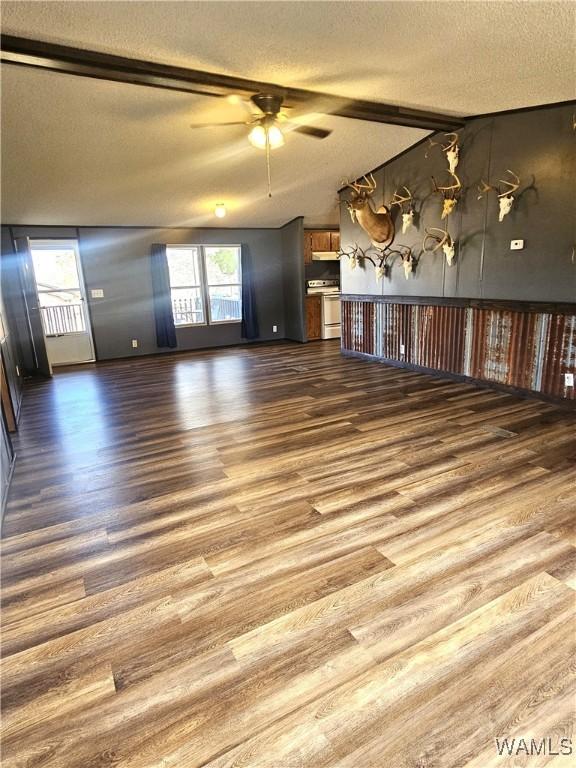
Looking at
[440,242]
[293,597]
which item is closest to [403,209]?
[440,242]

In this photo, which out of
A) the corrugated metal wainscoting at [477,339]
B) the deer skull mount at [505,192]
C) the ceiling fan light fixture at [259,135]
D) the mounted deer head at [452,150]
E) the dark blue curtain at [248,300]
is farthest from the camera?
the dark blue curtain at [248,300]

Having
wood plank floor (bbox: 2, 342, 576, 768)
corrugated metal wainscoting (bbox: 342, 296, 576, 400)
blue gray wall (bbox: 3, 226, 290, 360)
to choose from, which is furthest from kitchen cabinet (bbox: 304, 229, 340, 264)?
wood plank floor (bbox: 2, 342, 576, 768)

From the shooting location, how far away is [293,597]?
1.94m

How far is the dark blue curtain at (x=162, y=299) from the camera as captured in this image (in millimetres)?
8078

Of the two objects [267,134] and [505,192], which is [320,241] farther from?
[267,134]

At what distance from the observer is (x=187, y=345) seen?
28.8 ft

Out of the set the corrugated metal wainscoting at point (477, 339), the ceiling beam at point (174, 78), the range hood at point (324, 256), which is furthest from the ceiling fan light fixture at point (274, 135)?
the range hood at point (324, 256)

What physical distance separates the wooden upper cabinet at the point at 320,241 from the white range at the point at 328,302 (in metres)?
0.68

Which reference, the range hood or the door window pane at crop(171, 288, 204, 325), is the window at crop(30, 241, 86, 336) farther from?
the range hood

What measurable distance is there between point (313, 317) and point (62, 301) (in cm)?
485

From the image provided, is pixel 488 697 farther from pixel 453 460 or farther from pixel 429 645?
pixel 453 460

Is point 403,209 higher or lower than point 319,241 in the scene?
higher

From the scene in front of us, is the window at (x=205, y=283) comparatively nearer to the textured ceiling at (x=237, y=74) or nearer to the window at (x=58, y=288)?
the window at (x=58, y=288)

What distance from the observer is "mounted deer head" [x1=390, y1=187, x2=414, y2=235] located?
5.74 m
